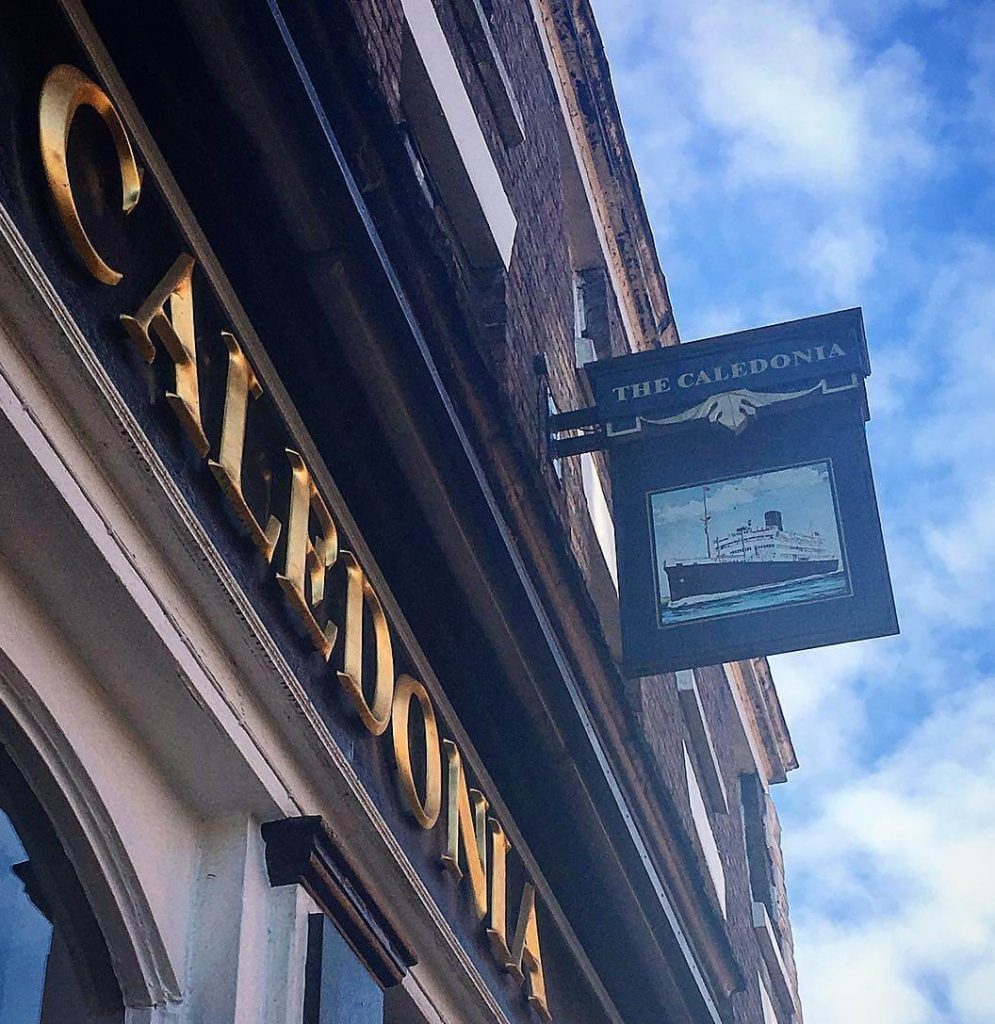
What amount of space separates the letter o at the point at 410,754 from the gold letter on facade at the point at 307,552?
1.82 feet

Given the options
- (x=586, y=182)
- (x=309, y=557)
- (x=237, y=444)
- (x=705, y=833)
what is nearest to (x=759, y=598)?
(x=309, y=557)

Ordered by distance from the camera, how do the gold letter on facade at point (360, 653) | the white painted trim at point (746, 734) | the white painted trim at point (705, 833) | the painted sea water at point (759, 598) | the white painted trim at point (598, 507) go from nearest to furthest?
the gold letter on facade at point (360, 653), the painted sea water at point (759, 598), the white painted trim at point (598, 507), the white painted trim at point (705, 833), the white painted trim at point (746, 734)

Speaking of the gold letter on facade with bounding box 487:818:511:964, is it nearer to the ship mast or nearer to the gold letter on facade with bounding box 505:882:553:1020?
the gold letter on facade with bounding box 505:882:553:1020

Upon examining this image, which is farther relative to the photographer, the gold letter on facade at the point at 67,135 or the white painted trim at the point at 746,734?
the white painted trim at the point at 746,734

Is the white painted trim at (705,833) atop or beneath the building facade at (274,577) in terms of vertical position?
atop

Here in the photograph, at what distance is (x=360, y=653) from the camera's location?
16.0 ft

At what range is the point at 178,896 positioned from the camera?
405 cm

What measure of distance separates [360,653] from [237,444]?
2.99 ft

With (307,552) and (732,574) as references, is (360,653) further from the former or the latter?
(732,574)

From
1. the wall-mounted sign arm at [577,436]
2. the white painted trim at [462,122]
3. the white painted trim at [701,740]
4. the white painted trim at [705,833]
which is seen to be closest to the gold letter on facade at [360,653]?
the wall-mounted sign arm at [577,436]

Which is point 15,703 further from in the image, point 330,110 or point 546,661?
point 546,661

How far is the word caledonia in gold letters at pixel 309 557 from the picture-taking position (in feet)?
12.4

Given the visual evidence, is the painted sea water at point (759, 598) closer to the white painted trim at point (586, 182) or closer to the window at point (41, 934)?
the window at point (41, 934)

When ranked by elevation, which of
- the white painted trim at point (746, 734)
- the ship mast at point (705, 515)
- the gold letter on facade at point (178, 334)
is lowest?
the gold letter on facade at point (178, 334)
